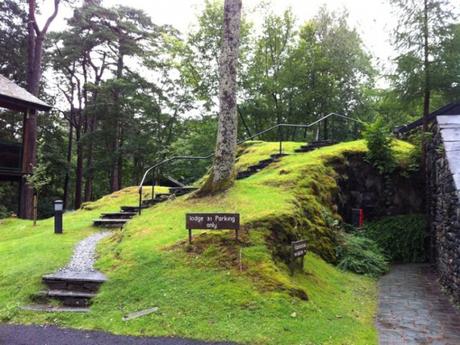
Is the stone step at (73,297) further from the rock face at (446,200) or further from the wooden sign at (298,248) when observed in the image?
the rock face at (446,200)

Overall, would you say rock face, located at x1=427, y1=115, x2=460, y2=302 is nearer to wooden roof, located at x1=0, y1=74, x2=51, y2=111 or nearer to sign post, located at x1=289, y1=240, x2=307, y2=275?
sign post, located at x1=289, y1=240, x2=307, y2=275

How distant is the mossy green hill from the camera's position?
19.1 feet

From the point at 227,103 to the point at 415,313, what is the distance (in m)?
5.95

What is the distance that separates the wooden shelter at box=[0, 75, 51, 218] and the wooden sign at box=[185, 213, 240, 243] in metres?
11.4

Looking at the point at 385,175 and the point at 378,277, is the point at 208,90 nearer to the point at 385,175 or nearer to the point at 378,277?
the point at 385,175

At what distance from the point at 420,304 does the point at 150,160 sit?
65.0ft

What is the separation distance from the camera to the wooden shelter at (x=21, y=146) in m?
16.4

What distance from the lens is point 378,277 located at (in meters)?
9.71

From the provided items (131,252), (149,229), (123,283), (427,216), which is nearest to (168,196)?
(149,229)

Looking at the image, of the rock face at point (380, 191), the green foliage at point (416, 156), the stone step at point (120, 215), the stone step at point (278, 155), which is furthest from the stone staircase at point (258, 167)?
the green foliage at point (416, 156)

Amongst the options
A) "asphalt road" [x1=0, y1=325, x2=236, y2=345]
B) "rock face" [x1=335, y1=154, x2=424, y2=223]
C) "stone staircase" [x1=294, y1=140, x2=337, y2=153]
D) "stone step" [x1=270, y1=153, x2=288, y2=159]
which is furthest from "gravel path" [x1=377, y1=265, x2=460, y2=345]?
"stone staircase" [x1=294, y1=140, x2=337, y2=153]

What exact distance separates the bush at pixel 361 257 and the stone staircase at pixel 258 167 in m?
3.47

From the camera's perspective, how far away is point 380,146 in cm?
1316

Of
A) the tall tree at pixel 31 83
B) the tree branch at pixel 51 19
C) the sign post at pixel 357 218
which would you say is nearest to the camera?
the sign post at pixel 357 218
